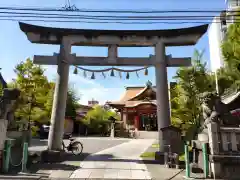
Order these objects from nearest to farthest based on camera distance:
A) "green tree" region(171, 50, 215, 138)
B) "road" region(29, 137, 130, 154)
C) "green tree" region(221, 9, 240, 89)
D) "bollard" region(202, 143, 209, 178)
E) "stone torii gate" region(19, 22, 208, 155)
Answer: "bollard" region(202, 143, 209, 178)
"stone torii gate" region(19, 22, 208, 155)
"road" region(29, 137, 130, 154)
"green tree" region(221, 9, 240, 89)
"green tree" region(171, 50, 215, 138)

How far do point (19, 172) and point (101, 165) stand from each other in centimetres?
315

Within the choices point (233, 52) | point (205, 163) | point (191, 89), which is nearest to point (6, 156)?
point (205, 163)

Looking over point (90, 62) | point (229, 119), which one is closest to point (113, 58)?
point (90, 62)

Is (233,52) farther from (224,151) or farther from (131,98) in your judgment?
(131,98)

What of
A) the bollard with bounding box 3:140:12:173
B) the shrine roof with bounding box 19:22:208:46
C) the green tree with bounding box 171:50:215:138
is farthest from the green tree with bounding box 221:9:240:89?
the bollard with bounding box 3:140:12:173

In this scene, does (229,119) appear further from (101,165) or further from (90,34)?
(90,34)

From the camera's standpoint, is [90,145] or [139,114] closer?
[90,145]

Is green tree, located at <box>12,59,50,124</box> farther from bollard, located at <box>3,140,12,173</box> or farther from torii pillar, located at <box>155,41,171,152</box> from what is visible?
torii pillar, located at <box>155,41,171,152</box>

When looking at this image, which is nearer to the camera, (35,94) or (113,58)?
(113,58)

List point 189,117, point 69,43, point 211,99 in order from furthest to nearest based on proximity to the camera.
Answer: point 189,117, point 69,43, point 211,99

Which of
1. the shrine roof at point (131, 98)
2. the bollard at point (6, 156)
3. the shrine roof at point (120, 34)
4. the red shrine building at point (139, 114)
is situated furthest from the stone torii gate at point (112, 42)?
the shrine roof at point (131, 98)

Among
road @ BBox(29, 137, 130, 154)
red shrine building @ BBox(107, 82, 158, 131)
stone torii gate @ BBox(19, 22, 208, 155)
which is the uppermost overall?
stone torii gate @ BBox(19, 22, 208, 155)

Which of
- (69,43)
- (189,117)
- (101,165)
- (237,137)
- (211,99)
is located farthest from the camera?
(189,117)

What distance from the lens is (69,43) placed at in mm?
10609
